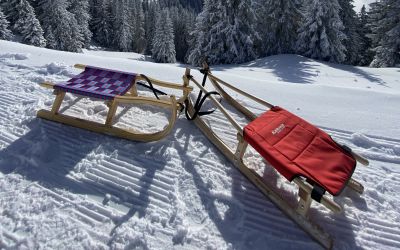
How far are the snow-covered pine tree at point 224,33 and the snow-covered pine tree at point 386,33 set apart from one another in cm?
932

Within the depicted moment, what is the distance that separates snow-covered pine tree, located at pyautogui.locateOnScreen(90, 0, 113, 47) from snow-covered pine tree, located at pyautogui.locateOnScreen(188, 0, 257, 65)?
3573 centimetres

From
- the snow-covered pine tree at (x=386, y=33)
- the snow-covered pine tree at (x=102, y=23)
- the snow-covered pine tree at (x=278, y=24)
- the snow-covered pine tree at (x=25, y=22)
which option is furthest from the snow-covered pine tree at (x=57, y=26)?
the snow-covered pine tree at (x=386, y=33)

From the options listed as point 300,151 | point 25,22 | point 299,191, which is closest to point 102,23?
point 25,22

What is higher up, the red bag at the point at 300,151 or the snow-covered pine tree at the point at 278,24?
the snow-covered pine tree at the point at 278,24

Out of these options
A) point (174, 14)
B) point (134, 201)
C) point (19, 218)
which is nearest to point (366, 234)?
point (134, 201)

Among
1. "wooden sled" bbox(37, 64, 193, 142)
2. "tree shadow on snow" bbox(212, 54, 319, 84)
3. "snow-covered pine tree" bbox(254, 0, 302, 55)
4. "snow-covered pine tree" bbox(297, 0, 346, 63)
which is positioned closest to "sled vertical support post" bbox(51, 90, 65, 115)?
"wooden sled" bbox(37, 64, 193, 142)

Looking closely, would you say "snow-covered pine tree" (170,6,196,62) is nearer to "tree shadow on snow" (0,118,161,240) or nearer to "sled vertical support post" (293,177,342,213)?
"tree shadow on snow" (0,118,161,240)

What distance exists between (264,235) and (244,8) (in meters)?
17.3

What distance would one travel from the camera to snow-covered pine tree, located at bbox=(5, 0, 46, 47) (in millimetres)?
26062

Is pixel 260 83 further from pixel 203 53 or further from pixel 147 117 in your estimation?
pixel 203 53

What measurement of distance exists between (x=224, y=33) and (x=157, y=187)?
15.9 meters

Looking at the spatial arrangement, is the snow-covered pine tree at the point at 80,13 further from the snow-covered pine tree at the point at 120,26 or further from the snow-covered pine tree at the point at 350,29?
the snow-covered pine tree at the point at 350,29

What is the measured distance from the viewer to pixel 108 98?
4312 millimetres

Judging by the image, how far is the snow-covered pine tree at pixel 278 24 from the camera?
20.3 metres
